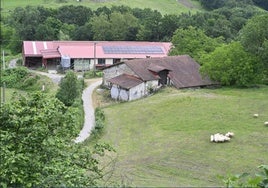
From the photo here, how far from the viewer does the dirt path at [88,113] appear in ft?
97.8

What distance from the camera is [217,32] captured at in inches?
2453

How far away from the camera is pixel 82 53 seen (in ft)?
182

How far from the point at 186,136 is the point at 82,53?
97.3 ft

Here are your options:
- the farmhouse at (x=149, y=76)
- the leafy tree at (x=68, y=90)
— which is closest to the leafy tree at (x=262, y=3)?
Answer: the farmhouse at (x=149, y=76)

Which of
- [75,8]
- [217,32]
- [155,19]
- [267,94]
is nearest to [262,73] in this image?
[267,94]

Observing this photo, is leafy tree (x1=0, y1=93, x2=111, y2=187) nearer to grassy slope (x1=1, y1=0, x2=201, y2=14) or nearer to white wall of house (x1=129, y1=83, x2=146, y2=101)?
white wall of house (x1=129, y1=83, x2=146, y2=101)

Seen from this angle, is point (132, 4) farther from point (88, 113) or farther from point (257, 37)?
point (88, 113)

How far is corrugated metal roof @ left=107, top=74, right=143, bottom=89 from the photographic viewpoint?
130ft

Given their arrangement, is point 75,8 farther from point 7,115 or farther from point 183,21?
point 7,115

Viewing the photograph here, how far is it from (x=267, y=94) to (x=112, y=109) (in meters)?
12.0

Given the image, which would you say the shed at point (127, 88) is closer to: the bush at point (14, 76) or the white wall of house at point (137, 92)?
the white wall of house at point (137, 92)

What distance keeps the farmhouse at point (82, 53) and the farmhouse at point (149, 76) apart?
35.0 feet

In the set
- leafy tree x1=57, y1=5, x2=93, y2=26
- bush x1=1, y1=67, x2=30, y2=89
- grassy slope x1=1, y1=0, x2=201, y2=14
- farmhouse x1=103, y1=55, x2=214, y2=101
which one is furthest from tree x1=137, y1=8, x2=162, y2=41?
grassy slope x1=1, y1=0, x2=201, y2=14

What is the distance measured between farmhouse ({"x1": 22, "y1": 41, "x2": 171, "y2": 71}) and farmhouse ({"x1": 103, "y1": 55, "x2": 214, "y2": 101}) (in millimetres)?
10679
